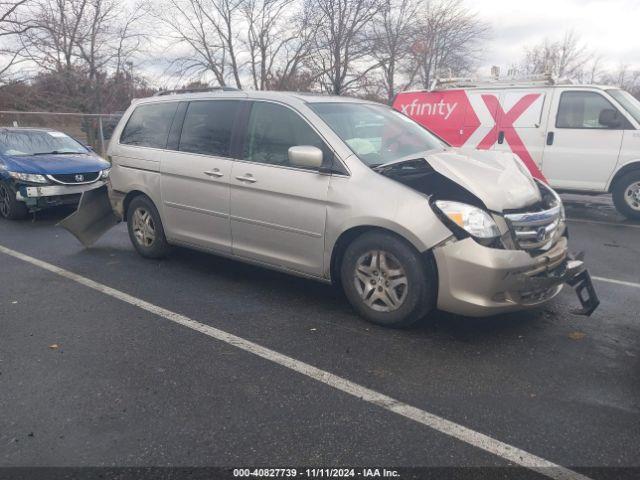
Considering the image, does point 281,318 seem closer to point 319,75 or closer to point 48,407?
point 48,407

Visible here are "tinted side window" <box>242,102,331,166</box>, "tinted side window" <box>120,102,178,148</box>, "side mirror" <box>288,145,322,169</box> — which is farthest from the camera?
"tinted side window" <box>120,102,178,148</box>

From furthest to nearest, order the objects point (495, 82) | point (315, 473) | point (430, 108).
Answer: point (430, 108)
point (495, 82)
point (315, 473)

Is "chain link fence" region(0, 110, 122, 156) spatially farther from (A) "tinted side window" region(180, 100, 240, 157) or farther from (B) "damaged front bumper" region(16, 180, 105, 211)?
(A) "tinted side window" region(180, 100, 240, 157)

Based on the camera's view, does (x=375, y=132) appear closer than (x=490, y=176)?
No

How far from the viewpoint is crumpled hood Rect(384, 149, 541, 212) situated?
348cm

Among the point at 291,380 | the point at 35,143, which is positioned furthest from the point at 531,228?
the point at 35,143

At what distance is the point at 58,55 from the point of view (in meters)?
20.2

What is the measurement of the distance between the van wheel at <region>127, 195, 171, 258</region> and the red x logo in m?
6.22

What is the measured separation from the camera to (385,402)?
2.78 meters

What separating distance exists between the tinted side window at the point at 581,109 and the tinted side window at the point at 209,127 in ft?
19.9

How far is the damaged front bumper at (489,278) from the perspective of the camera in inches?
129

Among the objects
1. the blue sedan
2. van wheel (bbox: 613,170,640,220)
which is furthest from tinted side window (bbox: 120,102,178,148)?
van wheel (bbox: 613,170,640,220)

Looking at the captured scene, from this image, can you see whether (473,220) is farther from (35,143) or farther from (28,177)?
(35,143)

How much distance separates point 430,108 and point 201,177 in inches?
241
